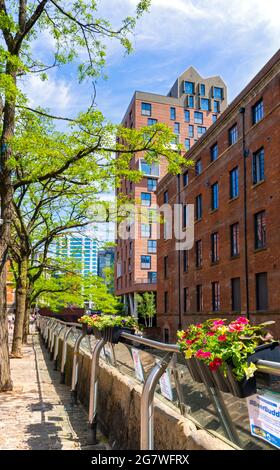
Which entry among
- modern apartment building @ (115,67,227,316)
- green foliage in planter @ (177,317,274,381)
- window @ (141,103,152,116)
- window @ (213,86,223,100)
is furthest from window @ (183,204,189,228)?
window @ (213,86,223,100)

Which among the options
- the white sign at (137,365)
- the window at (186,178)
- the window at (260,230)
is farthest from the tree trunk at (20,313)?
the window at (186,178)

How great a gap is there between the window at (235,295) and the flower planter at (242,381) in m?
25.1

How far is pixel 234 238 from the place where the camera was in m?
29.0

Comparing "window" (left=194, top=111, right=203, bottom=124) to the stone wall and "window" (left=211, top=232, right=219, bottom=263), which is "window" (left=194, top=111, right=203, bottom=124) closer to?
"window" (left=211, top=232, right=219, bottom=263)

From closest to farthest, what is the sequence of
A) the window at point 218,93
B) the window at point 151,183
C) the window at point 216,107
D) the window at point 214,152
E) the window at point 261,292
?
the window at point 261,292, the window at point 214,152, the window at point 151,183, the window at point 216,107, the window at point 218,93

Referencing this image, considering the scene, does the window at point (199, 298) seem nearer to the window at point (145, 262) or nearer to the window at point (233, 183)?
the window at point (233, 183)

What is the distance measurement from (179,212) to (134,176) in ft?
87.3

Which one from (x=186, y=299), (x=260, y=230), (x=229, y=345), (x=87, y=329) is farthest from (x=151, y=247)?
(x=229, y=345)

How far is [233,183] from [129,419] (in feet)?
84.6

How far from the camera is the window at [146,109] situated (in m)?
65.3

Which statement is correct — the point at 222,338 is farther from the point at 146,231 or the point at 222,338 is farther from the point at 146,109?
the point at 146,109

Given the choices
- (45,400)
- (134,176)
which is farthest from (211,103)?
(45,400)
